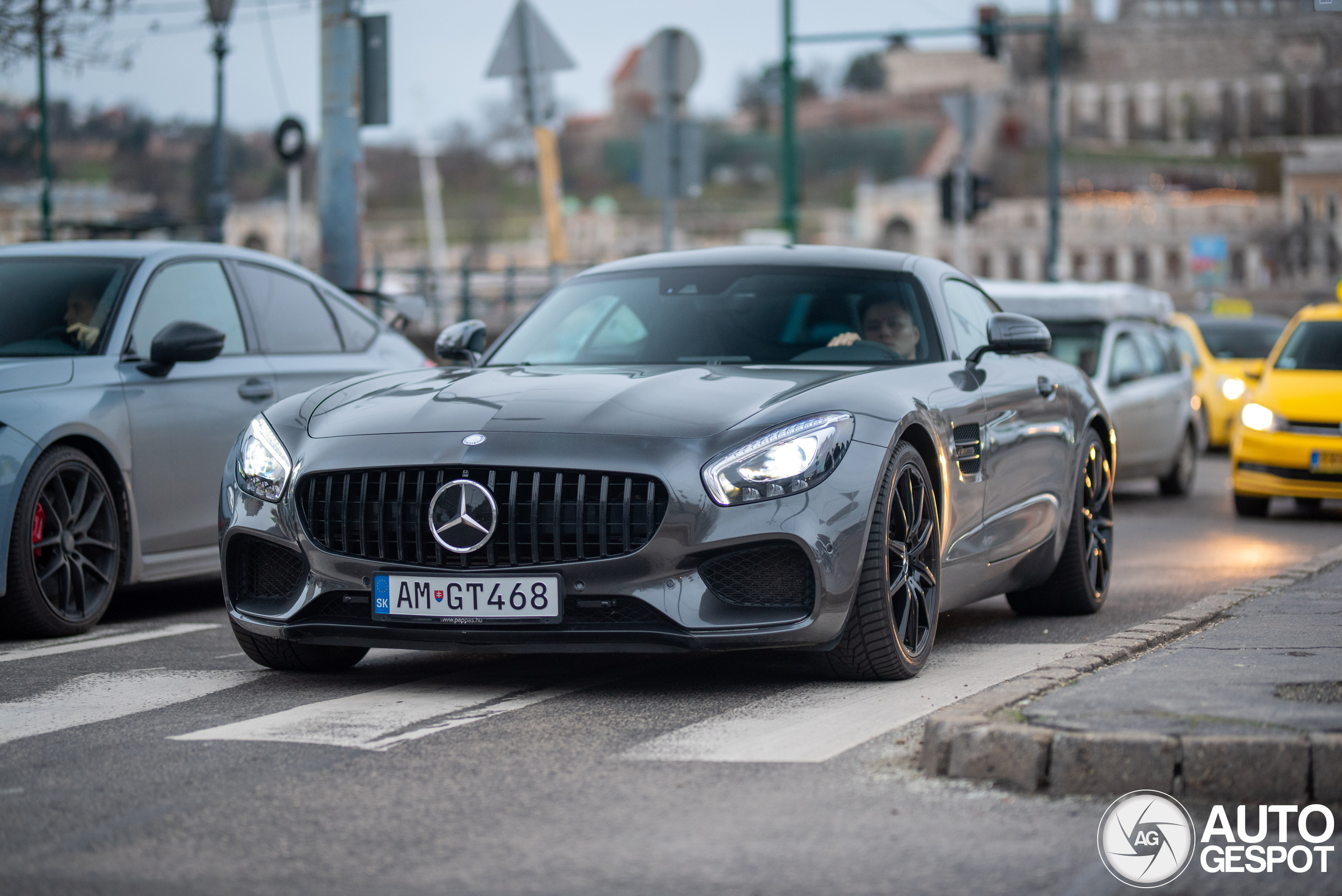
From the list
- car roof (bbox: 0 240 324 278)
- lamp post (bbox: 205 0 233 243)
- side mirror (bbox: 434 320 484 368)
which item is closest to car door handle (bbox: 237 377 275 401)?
car roof (bbox: 0 240 324 278)

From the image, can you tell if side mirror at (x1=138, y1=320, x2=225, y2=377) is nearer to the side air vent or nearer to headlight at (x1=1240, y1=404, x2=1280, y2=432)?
the side air vent

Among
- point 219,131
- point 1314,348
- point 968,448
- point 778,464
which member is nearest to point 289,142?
point 219,131

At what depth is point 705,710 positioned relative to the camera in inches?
→ 215

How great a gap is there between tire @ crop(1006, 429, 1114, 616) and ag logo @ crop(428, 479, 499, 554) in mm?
3185

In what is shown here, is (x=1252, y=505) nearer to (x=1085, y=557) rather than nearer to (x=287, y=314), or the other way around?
(x=1085, y=557)

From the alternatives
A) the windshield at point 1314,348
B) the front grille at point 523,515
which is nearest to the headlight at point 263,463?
the front grille at point 523,515

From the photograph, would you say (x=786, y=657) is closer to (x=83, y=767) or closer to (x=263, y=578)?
(x=263, y=578)

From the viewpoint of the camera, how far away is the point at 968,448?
21.9 feet

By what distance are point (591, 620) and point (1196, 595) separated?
4.44 m

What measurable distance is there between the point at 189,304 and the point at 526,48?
7.16m

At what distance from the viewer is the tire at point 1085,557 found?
7953 millimetres

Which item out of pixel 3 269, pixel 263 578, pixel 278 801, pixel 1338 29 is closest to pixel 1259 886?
pixel 278 801

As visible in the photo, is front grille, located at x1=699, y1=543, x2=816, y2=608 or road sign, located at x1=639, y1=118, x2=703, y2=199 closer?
front grille, located at x1=699, y1=543, x2=816, y2=608

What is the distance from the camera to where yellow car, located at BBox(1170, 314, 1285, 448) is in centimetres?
Answer: 2373
